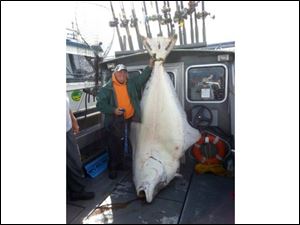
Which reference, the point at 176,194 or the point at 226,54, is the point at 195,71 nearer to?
the point at 226,54

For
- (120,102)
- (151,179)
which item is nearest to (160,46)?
(120,102)

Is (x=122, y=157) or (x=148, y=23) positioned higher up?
(x=148, y=23)

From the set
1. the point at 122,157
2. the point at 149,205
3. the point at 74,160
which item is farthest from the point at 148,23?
the point at 149,205

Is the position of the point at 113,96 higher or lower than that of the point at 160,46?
lower

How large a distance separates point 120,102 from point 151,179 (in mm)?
1284

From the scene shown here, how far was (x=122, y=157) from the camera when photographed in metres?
4.07

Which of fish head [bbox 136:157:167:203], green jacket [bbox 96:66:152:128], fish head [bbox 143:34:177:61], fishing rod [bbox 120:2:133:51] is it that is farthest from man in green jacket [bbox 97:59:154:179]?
fishing rod [bbox 120:2:133:51]

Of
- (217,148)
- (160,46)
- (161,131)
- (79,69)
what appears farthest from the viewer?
(79,69)

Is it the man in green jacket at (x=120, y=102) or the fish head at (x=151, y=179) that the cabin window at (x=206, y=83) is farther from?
the fish head at (x=151, y=179)

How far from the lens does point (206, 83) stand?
164 inches

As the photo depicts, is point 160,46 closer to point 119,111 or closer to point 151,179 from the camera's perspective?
point 119,111

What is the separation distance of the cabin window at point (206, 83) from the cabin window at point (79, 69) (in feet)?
6.21

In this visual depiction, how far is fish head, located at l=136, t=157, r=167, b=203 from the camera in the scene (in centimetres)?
304

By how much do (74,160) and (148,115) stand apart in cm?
120
